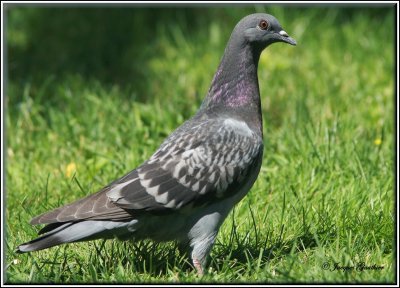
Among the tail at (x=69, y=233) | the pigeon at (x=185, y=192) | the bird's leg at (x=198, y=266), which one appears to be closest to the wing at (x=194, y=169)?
the pigeon at (x=185, y=192)

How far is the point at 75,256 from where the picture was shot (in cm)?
430

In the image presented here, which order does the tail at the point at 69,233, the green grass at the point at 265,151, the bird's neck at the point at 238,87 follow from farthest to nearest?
1. the bird's neck at the point at 238,87
2. the green grass at the point at 265,151
3. the tail at the point at 69,233

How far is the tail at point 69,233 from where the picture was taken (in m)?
3.86

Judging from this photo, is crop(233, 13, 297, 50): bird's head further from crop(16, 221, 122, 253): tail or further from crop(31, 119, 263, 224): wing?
crop(16, 221, 122, 253): tail

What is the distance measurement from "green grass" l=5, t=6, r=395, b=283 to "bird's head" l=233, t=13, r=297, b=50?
955 mm

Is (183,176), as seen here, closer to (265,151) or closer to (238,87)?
(238,87)

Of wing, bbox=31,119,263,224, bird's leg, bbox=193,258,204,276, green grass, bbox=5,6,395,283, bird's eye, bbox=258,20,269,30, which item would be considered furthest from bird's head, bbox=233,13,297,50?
→ bird's leg, bbox=193,258,204,276

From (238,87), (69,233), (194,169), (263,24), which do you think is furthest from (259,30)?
(69,233)

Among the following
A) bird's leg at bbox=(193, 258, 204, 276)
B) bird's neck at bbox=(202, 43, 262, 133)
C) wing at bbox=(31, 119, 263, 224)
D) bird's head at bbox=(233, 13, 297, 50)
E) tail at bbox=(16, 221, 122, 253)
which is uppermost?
bird's head at bbox=(233, 13, 297, 50)

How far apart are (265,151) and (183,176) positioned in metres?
1.70

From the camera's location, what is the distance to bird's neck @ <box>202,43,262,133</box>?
4398mm

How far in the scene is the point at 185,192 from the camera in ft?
13.2

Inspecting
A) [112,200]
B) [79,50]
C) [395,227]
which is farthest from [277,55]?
[112,200]

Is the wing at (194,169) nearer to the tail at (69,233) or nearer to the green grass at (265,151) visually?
the tail at (69,233)
